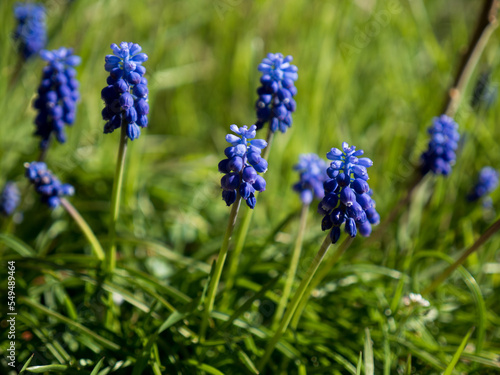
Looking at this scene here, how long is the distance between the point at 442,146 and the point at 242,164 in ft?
6.60

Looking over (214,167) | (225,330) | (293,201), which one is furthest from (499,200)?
(225,330)

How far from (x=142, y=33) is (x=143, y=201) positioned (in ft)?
8.12

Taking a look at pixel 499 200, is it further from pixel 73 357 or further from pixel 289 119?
pixel 73 357

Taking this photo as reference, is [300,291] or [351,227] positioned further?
[300,291]

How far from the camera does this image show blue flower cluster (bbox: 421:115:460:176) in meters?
3.67

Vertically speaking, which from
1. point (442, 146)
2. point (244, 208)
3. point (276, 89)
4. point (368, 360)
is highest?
point (442, 146)

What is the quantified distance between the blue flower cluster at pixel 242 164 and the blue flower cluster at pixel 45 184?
140 centimetres

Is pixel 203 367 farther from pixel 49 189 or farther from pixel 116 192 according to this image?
pixel 49 189

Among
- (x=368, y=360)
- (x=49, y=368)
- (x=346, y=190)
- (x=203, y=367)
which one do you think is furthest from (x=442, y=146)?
(x=49, y=368)

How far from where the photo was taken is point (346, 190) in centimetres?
240

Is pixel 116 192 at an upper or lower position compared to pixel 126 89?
lower

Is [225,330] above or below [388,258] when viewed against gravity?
below

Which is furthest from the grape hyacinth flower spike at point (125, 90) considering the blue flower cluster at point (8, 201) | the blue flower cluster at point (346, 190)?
the blue flower cluster at point (8, 201)

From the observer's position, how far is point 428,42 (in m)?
5.98
